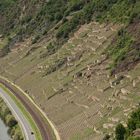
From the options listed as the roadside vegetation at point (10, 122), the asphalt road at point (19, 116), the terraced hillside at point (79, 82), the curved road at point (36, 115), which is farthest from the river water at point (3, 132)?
the terraced hillside at point (79, 82)

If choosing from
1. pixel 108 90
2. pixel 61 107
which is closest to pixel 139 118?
pixel 108 90

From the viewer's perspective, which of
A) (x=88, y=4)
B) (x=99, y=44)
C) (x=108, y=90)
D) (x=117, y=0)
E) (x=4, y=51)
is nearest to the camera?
(x=108, y=90)

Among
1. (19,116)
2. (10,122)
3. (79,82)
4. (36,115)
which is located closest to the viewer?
(36,115)

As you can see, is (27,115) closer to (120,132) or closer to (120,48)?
(120,48)

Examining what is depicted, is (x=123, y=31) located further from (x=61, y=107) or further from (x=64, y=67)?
(x=61, y=107)

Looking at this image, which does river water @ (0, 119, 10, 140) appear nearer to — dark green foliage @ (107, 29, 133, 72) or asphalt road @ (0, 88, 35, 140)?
asphalt road @ (0, 88, 35, 140)

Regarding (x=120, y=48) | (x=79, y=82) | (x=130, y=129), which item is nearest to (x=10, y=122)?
(x=79, y=82)

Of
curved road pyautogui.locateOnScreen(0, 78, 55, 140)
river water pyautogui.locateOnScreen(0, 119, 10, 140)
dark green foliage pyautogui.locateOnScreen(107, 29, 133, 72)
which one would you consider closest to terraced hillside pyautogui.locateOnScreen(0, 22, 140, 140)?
curved road pyautogui.locateOnScreen(0, 78, 55, 140)
